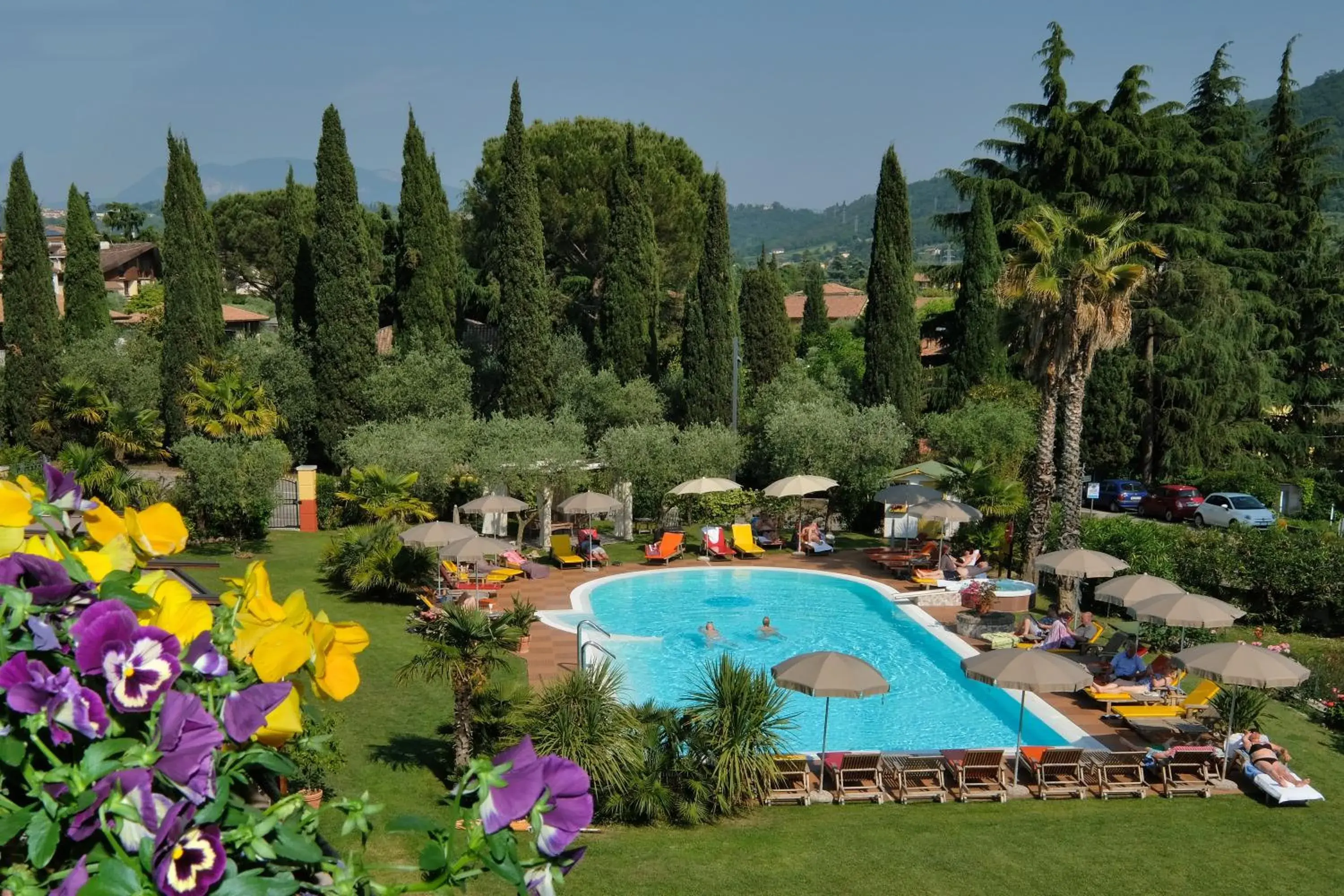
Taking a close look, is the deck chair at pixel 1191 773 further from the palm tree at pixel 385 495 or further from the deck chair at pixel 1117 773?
the palm tree at pixel 385 495

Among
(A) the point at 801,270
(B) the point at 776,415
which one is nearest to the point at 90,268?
(B) the point at 776,415

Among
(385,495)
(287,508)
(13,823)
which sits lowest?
(287,508)

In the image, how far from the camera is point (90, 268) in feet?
127

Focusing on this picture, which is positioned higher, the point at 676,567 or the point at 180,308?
the point at 180,308

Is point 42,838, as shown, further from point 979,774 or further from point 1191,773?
point 1191,773

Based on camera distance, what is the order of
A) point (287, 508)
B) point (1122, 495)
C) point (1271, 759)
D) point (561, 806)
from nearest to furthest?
point (561, 806)
point (1271, 759)
point (287, 508)
point (1122, 495)

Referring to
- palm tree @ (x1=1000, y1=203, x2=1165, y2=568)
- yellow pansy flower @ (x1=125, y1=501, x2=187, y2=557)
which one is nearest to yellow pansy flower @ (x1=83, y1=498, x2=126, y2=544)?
yellow pansy flower @ (x1=125, y1=501, x2=187, y2=557)

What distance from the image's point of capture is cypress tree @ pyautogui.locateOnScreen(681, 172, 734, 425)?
1300 inches

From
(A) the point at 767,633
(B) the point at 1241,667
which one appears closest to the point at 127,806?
(B) the point at 1241,667

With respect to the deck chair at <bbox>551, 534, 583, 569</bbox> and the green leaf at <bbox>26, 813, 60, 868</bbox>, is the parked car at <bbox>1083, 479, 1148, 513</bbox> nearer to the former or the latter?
the deck chair at <bbox>551, 534, 583, 569</bbox>

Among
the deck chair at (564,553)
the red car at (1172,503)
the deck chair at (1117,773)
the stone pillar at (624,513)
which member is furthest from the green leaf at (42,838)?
Result: the red car at (1172,503)

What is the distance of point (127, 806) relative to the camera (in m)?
1.76

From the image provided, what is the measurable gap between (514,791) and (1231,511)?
32.7m

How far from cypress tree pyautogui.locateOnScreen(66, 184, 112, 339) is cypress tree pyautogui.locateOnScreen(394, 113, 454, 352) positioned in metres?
11.4
